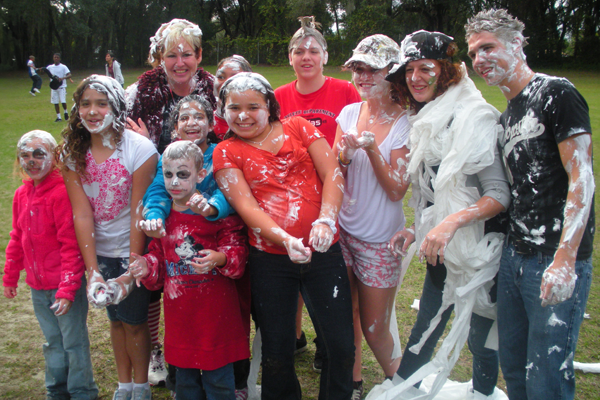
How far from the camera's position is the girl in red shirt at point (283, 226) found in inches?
86.7

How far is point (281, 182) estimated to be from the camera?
88.2 inches

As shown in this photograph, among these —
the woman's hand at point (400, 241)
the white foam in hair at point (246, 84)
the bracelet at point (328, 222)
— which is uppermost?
the white foam in hair at point (246, 84)

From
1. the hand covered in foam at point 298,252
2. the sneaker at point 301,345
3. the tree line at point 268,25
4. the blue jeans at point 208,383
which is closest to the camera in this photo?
the hand covered in foam at point 298,252

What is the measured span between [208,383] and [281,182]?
1.13 m

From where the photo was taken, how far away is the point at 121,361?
8.51 feet

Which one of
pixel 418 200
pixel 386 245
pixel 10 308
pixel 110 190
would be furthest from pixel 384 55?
pixel 10 308

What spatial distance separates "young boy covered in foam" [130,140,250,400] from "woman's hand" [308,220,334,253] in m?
0.46

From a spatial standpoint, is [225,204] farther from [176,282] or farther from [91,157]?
[91,157]

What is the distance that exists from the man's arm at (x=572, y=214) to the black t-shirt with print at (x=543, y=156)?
66 mm

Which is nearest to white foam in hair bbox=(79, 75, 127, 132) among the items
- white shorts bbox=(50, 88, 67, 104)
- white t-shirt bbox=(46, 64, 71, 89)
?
white shorts bbox=(50, 88, 67, 104)

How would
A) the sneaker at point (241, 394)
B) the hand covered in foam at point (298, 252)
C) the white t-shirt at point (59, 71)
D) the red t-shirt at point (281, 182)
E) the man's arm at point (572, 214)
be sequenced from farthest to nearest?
1. the white t-shirt at point (59, 71)
2. the sneaker at point (241, 394)
3. the red t-shirt at point (281, 182)
4. the hand covered in foam at point (298, 252)
5. the man's arm at point (572, 214)

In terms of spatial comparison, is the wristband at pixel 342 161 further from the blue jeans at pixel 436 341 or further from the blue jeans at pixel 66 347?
the blue jeans at pixel 66 347

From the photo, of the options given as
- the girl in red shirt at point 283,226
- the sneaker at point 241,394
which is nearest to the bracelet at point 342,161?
the girl in red shirt at point 283,226

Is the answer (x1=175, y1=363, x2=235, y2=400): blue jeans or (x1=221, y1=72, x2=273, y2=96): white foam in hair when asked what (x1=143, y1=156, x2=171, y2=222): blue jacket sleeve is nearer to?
(x1=221, y1=72, x2=273, y2=96): white foam in hair
